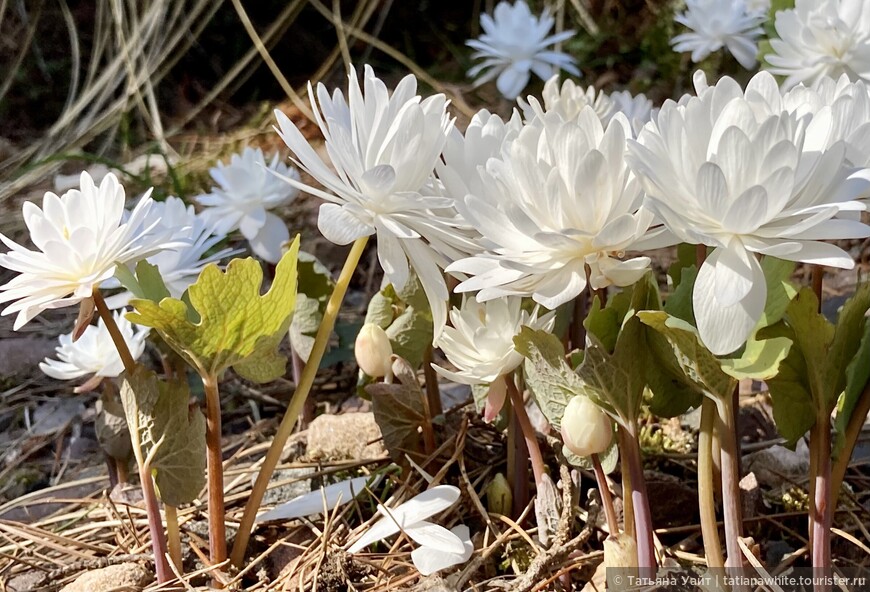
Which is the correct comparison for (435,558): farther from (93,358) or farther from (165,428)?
A: (93,358)

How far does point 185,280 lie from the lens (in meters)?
0.98

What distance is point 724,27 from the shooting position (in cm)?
157

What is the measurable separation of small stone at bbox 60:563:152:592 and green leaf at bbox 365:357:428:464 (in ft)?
0.99

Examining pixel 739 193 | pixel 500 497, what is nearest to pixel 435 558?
pixel 500 497

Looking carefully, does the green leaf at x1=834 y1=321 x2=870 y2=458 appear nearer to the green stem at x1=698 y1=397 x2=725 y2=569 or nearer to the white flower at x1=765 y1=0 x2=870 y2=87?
the green stem at x1=698 y1=397 x2=725 y2=569

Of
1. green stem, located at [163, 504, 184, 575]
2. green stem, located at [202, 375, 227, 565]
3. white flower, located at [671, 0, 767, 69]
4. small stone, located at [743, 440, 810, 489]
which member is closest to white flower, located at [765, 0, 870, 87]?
white flower, located at [671, 0, 767, 69]

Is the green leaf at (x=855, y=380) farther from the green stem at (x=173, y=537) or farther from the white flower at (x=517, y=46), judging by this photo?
the white flower at (x=517, y=46)

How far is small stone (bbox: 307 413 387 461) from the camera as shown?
1134mm

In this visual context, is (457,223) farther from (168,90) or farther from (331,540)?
(168,90)

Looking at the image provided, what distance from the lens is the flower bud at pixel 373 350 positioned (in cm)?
92

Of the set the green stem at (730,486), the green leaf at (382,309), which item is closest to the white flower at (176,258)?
the green leaf at (382,309)

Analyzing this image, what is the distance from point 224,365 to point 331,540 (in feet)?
0.83

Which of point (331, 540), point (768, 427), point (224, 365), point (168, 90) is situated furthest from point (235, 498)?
point (168, 90)

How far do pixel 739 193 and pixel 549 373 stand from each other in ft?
0.79
